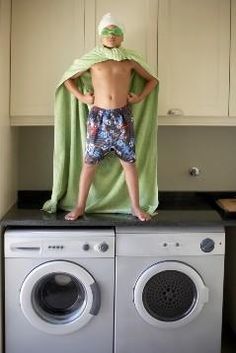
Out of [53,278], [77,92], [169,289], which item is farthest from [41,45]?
[169,289]

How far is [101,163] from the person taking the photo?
7.79ft

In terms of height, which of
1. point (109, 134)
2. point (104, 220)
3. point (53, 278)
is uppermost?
point (109, 134)

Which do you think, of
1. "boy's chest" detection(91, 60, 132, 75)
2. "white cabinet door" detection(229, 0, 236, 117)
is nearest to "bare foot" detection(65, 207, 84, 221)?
"boy's chest" detection(91, 60, 132, 75)

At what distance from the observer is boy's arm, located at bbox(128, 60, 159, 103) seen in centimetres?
221

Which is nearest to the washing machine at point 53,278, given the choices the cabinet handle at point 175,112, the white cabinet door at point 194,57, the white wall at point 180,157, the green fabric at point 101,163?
the green fabric at point 101,163

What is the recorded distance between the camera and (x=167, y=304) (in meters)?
2.22

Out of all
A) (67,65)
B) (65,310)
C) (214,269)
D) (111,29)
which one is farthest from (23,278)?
(111,29)

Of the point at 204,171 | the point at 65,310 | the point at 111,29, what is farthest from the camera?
the point at 204,171

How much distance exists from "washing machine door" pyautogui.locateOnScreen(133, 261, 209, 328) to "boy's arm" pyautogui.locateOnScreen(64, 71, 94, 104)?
88 cm

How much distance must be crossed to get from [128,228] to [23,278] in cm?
56

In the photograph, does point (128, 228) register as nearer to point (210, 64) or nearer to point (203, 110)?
point (203, 110)

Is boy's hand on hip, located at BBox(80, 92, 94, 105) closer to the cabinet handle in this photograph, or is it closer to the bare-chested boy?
the bare-chested boy

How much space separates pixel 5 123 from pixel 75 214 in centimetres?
59

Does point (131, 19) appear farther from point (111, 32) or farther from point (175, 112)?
point (175, 112)
